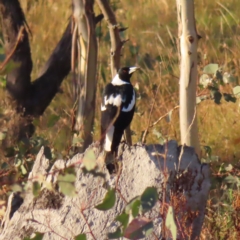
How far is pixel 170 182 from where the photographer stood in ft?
9.10

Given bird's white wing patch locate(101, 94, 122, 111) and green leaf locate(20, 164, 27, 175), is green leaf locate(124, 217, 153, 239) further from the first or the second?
bird's white wing patch locate(101, 94, 122, 111)

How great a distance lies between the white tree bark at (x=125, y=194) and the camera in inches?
110

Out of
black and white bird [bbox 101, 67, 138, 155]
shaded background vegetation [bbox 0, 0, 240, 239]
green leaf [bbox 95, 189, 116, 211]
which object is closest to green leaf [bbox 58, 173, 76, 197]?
green leaf [bbox 95, 189, 116, 211]

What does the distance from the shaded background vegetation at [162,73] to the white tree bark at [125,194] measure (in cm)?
27

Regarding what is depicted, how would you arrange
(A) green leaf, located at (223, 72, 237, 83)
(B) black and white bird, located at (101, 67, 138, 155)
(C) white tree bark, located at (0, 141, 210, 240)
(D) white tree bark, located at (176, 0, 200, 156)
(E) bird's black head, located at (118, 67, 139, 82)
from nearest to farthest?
1. (C) white tree bark, located at (0, 141, 210, 240)
2. (D) white tree bark, located at (176, 0, 200, 156)
3. (A) green leaf, located at (223, 72, 237, 83)
4. (B) black and white bird, located at (101, 67, 138, 155)
5. (E) bird's black head, located at (118, 67, 139, 82)

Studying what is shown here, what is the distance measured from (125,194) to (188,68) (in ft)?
2.34

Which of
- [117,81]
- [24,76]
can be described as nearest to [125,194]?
[117,81]

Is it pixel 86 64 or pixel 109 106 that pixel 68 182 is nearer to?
pixel 109 106

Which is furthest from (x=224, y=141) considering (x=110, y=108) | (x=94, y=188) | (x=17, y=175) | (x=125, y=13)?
(x=125, y=13)

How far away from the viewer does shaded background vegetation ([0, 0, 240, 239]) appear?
146 inches

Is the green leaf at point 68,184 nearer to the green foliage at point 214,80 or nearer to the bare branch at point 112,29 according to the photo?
the green foliage at point 214,80

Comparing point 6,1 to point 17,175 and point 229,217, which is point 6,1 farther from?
point 229,217

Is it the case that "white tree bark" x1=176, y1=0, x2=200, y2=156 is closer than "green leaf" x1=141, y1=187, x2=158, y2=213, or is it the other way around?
"green leaf" x1=141, y1=187, x2=158, y2=213

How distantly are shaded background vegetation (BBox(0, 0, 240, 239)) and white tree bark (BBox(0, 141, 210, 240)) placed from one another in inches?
10.7
